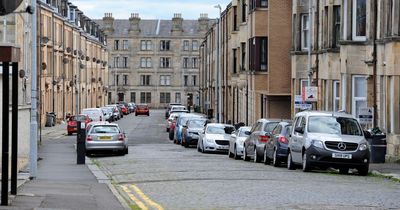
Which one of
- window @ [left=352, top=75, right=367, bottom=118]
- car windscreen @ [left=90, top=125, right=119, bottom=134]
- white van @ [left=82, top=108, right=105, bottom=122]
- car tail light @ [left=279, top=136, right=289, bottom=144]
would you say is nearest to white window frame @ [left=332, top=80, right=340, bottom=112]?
window @ [left=352, top=75, right=367, bottom=118]

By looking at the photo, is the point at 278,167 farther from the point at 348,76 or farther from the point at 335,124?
the point at 348,76

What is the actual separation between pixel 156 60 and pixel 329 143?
129 m

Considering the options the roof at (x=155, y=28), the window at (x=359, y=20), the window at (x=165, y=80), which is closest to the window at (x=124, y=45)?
the roof at (x=155, y=28)

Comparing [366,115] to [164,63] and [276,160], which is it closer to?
[276,160]

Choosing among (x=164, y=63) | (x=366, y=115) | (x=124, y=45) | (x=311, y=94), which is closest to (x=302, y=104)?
(x=311, y=94)

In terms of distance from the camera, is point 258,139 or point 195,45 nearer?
point 258,139

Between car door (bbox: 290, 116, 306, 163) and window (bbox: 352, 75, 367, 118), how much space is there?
1008 cm

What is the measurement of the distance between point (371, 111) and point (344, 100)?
595 centimetres

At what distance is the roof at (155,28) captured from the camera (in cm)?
15412

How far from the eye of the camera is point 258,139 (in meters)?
32.1

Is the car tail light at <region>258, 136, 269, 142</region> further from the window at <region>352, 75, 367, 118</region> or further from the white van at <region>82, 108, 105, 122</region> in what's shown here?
the white van at <region>82, 108, 105, 122</region>

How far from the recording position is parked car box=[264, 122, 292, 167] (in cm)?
2831

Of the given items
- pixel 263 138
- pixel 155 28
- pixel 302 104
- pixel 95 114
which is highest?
pixel 155 28

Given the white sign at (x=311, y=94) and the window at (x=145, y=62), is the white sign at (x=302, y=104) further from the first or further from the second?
the window at (x=145, y=62)
